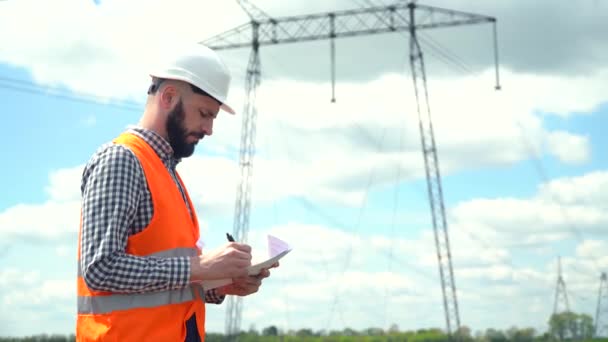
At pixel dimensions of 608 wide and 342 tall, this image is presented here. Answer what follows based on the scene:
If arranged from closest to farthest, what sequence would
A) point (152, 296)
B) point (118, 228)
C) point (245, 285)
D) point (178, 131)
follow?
1. point (118, 228)
2. point (152, 296)
3. point (178, 131)
4. point (245, 285)

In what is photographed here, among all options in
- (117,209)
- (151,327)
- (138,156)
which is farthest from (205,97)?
(151,327)

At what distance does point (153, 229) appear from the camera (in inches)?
152

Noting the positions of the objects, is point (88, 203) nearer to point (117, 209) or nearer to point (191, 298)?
point (117, 209)

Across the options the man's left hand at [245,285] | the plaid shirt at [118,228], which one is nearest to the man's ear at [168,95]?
the plaid shirt at [118,228]

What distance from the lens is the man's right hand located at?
3812 mm

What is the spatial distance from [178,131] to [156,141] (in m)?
0.11

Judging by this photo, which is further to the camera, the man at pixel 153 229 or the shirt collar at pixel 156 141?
the shirt collar at pixel 156 141

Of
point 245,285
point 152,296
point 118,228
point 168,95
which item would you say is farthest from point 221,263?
point 168,95

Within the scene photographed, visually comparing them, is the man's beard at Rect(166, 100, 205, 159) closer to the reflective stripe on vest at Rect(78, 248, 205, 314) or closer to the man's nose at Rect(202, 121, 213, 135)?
the man's nose at Rect(202, 121, 213, 135)

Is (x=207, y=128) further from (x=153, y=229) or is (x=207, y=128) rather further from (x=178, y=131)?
(x=153, y=229)

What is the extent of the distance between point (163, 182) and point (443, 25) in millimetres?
44714

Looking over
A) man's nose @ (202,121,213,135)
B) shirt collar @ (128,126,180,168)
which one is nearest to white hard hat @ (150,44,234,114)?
man's nose @ (202,121,213,135)

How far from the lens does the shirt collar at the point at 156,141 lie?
4102 mm

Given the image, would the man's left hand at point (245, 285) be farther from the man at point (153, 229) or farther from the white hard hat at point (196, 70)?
the white hard hat at point (196, 70)
